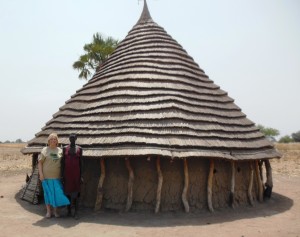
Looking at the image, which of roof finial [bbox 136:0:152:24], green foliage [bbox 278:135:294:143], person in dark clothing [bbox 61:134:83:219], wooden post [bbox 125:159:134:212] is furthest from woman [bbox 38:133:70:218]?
green foliage [bbox 278:135:294:143]

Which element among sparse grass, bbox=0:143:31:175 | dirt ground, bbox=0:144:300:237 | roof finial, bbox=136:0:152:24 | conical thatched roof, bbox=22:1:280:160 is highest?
roof finial, bbox=136:0:152:24

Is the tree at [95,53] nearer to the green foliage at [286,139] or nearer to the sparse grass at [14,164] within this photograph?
the sparse grass at [14,164]

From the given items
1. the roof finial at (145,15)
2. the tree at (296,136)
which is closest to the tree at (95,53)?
the roof finial at (145,15)

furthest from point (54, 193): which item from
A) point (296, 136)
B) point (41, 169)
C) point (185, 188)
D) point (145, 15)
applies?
point (296, 136)

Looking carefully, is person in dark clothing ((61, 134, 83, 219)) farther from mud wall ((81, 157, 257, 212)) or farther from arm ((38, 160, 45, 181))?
mud wall ((81, 157, 257, 212))

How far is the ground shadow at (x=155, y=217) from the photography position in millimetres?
6805

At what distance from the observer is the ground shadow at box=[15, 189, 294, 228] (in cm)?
680

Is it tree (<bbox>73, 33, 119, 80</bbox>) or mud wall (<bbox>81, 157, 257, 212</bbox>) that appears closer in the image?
mud wall (<bbox>81, 157, 257, 212</bbox>)

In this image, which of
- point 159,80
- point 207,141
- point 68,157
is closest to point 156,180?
point 207,141

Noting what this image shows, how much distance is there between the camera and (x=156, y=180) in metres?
7.71

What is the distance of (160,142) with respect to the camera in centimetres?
738

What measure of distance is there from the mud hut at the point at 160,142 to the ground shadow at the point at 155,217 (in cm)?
23

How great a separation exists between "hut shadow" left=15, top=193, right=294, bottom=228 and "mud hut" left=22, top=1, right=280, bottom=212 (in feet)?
0.76

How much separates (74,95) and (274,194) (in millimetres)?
7644
